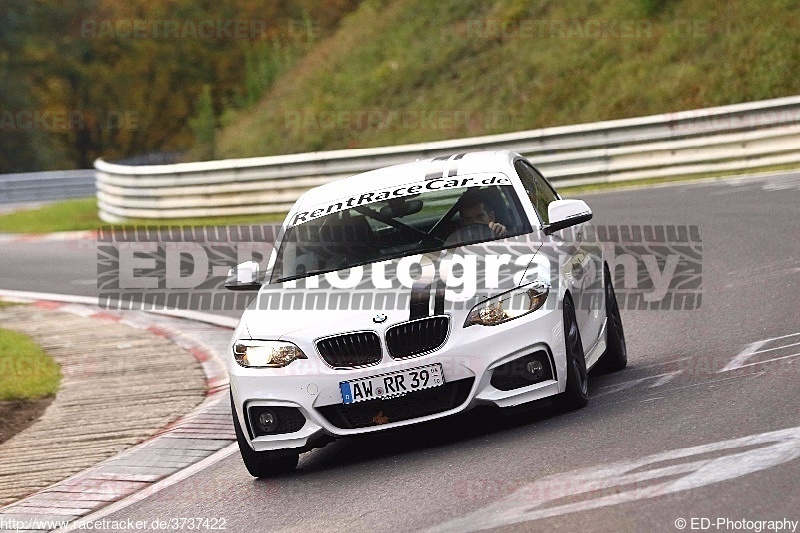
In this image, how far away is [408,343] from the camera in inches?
297

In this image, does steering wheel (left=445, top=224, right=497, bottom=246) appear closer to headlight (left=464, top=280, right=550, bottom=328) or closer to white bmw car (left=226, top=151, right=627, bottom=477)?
white bmw car (left=226, top=151, right=627, bottom=477)

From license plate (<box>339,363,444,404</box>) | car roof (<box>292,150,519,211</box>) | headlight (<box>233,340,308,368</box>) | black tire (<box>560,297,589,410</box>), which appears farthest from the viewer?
car roof (<box>292,150,519,211</box>)

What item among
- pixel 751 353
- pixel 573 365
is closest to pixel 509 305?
pixel 573 365

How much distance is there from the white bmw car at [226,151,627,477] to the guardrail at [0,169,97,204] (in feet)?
122

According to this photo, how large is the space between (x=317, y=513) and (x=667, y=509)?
72.8 inches

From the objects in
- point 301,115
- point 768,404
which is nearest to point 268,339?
point 768,404

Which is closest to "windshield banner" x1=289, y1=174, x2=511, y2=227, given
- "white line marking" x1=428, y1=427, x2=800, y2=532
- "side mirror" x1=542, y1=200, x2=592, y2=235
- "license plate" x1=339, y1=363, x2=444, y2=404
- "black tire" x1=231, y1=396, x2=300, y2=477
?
"side mirror" x1=542, y1=200, x2=592, y2=235

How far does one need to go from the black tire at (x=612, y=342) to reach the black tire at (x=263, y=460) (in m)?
2.43

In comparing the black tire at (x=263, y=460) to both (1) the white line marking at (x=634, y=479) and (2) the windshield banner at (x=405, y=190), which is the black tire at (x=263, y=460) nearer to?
(2) the windshield banner at (x=405, y=190)

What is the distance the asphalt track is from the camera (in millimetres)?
6059

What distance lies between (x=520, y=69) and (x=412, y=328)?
2339 centimetres

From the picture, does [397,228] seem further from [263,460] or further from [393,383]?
[263,460]

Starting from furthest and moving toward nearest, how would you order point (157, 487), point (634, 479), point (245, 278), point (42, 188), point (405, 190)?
1. point (42, 188)
2. point (405, 190)
3. point (245, 278)
4. point (157, 487)
5. point (634, 479)

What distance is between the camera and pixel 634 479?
6430 mm
